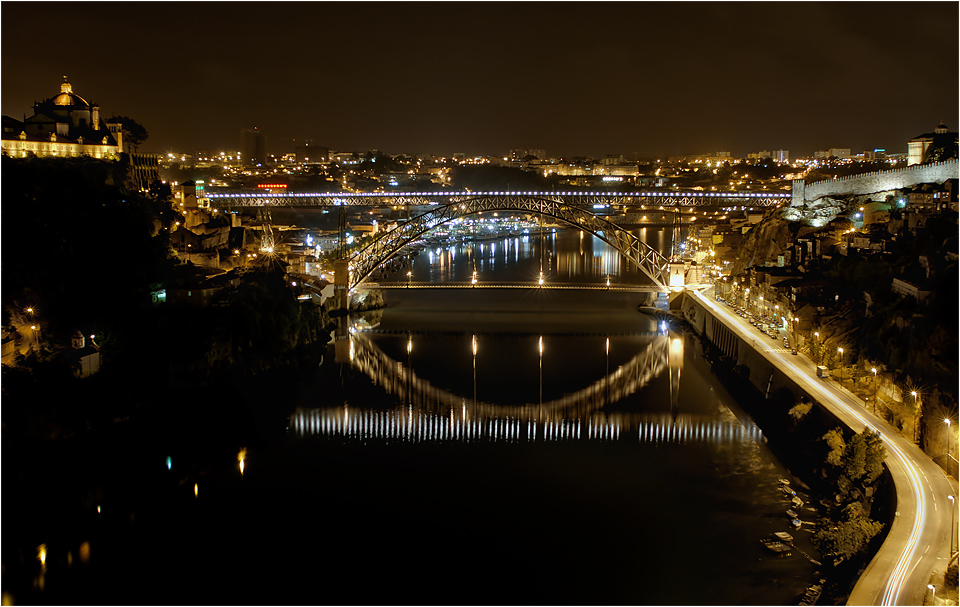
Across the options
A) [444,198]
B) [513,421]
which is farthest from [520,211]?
[513,421]

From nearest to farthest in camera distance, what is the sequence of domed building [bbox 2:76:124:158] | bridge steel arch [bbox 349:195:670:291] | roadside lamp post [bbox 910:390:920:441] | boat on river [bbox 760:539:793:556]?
1. boat on river [bbox 760:539:793:556]
2. roadside lamp post [bbox 910:390:920:441]
3. domed building [bbox 2:76:124:158]
4. bridge steel arch [bbox 349:195:670:291]

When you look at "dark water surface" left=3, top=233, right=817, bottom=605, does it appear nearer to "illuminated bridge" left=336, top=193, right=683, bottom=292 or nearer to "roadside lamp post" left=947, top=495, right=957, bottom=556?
"roadside lamp post" left=947, top=495, right=957, bottom=556

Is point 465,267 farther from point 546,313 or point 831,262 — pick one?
point 831,262

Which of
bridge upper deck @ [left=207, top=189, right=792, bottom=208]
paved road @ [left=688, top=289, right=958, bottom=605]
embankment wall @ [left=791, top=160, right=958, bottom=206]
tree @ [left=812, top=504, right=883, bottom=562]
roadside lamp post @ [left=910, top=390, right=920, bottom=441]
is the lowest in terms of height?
tree @ [left=812, top=504, right=883, bottom=562]

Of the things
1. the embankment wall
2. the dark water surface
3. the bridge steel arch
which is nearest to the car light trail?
the dark water surface

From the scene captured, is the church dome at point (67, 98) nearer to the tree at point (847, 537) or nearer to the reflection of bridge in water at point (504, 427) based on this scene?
the reflection of bridge in water at point (504, 427)

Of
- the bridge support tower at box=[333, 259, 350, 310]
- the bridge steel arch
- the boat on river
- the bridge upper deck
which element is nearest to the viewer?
the boat on river

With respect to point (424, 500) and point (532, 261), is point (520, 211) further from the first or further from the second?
point (424, 500)
